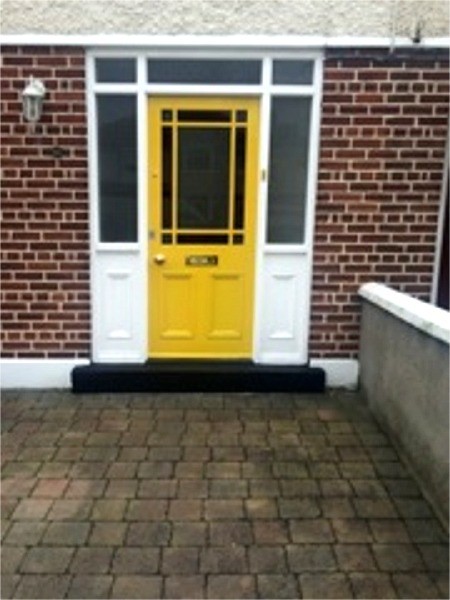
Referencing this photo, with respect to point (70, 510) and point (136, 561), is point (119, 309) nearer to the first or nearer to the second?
point (70, 510)

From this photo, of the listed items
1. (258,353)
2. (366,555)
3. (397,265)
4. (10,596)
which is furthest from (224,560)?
(397,265)

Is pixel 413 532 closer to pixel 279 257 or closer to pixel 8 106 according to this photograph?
pixel 279 257

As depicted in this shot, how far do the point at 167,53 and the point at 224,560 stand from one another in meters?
3.74

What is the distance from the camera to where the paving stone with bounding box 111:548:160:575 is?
2.86m

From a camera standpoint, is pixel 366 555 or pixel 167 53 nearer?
pixel 366 555

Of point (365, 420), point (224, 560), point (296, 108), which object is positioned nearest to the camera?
point (224, 560)

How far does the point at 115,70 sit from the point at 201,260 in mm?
1671

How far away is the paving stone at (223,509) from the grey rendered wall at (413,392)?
1082 mm

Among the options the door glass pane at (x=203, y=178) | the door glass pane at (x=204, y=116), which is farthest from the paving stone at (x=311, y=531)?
the door glass pane at (x=204, y=116)

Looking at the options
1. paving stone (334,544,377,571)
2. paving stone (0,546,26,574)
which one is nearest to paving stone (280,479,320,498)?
paving stone (334,544,377,571)

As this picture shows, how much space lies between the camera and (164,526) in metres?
3.22

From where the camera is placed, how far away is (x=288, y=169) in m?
5.14

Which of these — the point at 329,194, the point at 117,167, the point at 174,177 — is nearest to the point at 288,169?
the point at 329,194

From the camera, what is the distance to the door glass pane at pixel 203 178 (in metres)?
5.08
